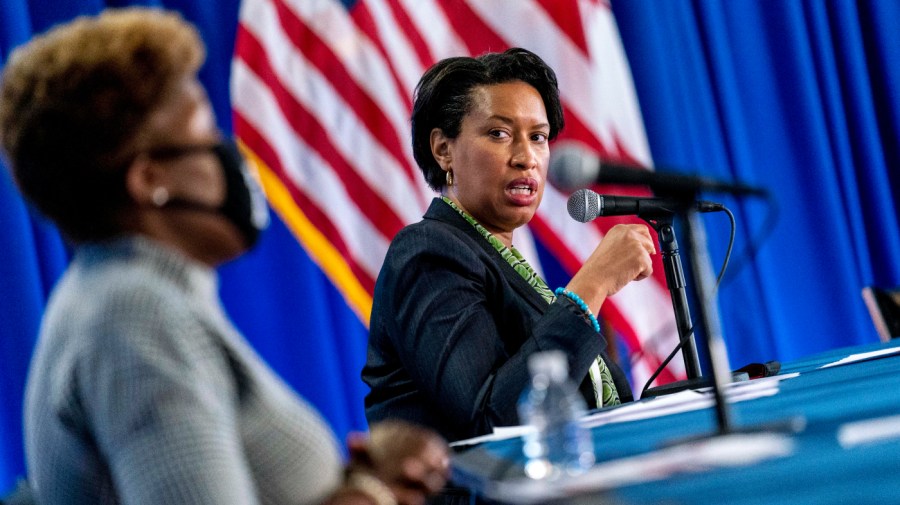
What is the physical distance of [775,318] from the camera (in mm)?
4395

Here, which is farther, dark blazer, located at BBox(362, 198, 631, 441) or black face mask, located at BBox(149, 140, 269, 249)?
dark blazer, located at BBox(362, 198, 631, 441)

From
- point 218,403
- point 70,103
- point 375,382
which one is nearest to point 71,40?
point 70,103

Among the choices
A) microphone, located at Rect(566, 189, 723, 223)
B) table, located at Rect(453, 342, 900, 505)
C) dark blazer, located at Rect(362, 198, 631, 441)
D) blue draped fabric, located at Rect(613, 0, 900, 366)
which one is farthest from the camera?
blue draped fabric, located at Rect(613, 0, 900, 366)

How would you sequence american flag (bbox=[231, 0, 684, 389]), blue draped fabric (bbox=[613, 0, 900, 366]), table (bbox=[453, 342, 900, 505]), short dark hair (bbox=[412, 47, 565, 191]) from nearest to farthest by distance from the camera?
table (bbox=[453, 342, 900, 505]) < short dark hair (bbox=[412, 47, 565, 191]) < american flag (bbox=[231, 0, 684, 389]) < blue draped fabric (bbox=[613, 0, 900, 366])

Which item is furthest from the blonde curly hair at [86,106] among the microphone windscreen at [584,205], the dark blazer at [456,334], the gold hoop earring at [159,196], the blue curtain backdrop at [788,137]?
the blue curtain backdrop at [788,137]

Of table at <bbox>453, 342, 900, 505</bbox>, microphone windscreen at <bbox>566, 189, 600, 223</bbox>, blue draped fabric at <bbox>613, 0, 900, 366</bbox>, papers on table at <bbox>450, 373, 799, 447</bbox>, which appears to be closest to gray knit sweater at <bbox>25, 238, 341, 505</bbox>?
table at <bbox>453, 342, 900, 505</bbox>

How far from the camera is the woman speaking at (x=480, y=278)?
67.7 inches

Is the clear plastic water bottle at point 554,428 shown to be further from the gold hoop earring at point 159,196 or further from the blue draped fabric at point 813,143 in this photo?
the blue draped fabric at point 813,143

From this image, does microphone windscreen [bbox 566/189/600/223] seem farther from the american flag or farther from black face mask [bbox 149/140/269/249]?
the american flag

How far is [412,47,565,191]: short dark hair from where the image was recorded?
224cm

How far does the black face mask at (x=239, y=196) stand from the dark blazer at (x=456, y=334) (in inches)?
27.7

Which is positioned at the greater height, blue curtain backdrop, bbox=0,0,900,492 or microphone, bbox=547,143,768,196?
blue curtain backdrop, bbox=0,0,900,492

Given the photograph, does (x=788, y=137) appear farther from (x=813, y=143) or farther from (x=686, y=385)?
(x=686, y=385)

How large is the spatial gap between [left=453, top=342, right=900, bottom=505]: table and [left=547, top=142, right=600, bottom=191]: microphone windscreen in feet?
0.96
